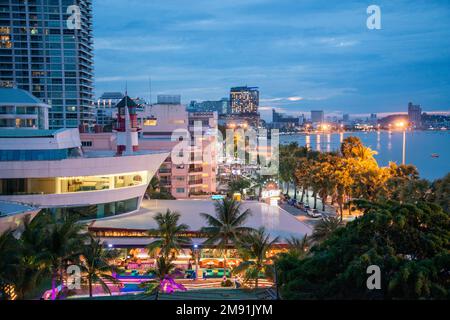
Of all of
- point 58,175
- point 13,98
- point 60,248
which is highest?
point 13,98

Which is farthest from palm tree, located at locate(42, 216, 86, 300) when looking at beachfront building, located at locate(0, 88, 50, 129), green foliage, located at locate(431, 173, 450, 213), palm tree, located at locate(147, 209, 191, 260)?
beachfront building, located at locate(0, 88, 50, 129)

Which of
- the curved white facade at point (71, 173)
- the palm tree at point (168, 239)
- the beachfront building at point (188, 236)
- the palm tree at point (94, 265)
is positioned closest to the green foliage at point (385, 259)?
the palm tree at point (94, 265)

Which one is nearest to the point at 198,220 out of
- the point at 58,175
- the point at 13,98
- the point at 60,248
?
the point at 58,175

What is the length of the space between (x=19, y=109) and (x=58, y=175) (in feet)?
121

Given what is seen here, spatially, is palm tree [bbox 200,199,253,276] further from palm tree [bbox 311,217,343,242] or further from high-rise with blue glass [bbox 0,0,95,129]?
high-rise with blue glass [bbox 0,0,95,129]

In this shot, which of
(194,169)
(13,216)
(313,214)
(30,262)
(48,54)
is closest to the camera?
(30,262)

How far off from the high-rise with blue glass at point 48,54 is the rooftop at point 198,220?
54.8 metres

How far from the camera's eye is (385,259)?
10.9 metres

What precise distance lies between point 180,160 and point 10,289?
126ft

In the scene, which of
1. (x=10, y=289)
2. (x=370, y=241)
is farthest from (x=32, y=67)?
(x=370, y=241)

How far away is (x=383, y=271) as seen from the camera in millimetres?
10711

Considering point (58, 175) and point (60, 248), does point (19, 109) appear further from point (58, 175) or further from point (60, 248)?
point (60, 248)

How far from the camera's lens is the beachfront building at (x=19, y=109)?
5747cm

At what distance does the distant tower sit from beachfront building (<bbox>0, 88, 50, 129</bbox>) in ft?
89.7
